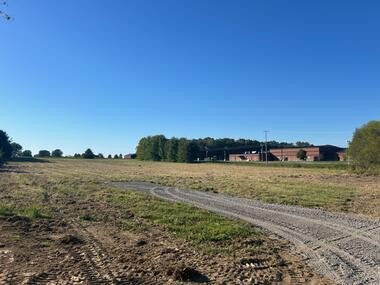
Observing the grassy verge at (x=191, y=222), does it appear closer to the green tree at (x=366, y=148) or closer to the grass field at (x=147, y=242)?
the grass field at (x=147, y=242)

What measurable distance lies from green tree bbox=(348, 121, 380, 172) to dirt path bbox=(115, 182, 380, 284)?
144 feet

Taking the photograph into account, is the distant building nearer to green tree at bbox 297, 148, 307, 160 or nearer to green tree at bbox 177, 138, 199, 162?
green tree at bbox 297, 148, 307, 160

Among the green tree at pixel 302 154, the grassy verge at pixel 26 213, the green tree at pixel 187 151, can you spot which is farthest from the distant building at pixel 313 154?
the grassy verge at pixel 26 213

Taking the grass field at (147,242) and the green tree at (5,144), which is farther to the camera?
the green tree at (5,144)

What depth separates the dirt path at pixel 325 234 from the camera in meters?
10.8

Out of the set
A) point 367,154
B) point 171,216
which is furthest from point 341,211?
point 367,154

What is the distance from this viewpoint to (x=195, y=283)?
30.8ft

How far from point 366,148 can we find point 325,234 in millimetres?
54671

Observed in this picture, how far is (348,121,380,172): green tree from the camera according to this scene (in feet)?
216

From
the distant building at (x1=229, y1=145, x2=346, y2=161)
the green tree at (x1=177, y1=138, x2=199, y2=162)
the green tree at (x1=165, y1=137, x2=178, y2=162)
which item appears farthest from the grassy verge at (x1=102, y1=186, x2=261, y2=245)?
the green tree at (x1=165, y1=137, x2=178, y2=162)

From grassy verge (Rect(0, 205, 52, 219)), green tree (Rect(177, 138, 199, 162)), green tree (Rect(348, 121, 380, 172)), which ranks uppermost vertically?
Result: green tree (Rect(177, 138, 199, 162))

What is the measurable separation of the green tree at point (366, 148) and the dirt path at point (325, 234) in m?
43.8

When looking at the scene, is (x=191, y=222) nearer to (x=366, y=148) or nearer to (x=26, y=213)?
(x=26, y=213)

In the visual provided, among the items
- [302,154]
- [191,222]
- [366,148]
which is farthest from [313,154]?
[191,222]
